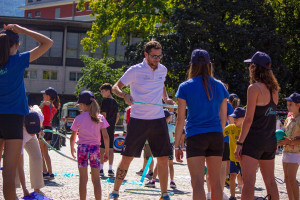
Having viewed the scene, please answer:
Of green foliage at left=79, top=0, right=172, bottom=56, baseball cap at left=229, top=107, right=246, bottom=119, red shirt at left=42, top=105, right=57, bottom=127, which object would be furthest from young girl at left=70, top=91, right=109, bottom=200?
green foliage at left=79, top=0, right=172, bottom=56

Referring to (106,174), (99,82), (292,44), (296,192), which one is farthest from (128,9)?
(296,192)

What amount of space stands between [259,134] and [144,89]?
2032 millimetres

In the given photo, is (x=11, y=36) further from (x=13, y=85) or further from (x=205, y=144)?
(x=205, y=144)

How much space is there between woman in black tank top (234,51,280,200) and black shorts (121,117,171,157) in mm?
1555

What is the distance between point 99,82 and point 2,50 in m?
40.6

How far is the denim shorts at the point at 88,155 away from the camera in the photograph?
681cm

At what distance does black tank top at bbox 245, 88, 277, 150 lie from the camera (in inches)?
230

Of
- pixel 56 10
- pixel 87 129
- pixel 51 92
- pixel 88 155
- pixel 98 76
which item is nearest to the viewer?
pixel 88 155

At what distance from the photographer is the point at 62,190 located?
8445 millimetres

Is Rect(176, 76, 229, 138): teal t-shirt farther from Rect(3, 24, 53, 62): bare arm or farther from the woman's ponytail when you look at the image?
the woman's ponytail

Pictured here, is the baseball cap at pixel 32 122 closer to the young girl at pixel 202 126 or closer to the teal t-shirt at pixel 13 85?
the teal t-shirt at pixel 13 85

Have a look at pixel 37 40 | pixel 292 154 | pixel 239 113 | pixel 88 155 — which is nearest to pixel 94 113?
pixel 88 155

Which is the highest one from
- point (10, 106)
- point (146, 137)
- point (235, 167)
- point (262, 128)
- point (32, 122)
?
point (10, 106)

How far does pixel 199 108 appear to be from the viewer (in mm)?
5723
